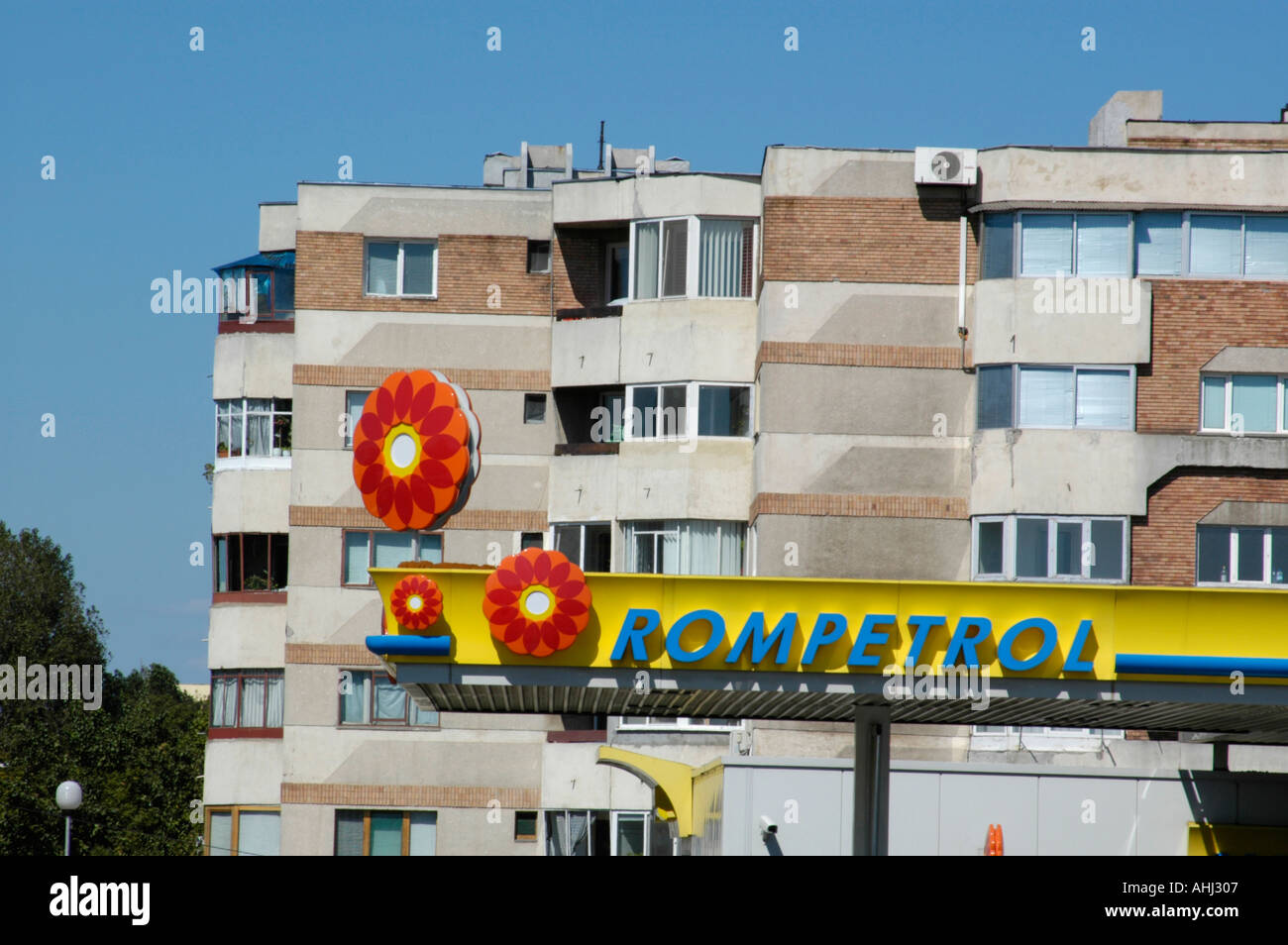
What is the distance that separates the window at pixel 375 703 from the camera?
38.6 m

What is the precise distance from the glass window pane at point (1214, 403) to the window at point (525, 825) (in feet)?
56.0

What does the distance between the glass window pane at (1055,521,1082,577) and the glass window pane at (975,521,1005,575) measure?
1155mm

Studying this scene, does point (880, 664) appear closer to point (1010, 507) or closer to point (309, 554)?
point (1010, 507)

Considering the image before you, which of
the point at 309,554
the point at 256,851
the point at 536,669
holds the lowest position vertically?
the point at 256,851

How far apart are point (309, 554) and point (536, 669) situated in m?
15.1

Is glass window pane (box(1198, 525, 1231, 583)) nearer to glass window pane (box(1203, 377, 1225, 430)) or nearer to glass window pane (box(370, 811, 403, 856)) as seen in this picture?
glass window pane (box(1203, 377, 1225, 430))

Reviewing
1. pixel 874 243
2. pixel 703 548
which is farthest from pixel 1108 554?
pixel 703 548

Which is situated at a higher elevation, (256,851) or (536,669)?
(536,669)

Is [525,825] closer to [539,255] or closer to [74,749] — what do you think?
[539,255]

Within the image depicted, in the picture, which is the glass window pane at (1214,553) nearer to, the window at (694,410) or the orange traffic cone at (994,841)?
the orange traffic cone at (994,841)

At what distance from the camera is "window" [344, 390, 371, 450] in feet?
129

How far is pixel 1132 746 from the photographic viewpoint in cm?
3353

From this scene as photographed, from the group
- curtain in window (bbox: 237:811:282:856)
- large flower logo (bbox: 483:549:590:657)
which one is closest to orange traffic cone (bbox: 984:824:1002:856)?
large flower logo (bbox: 483:549:590:657)
